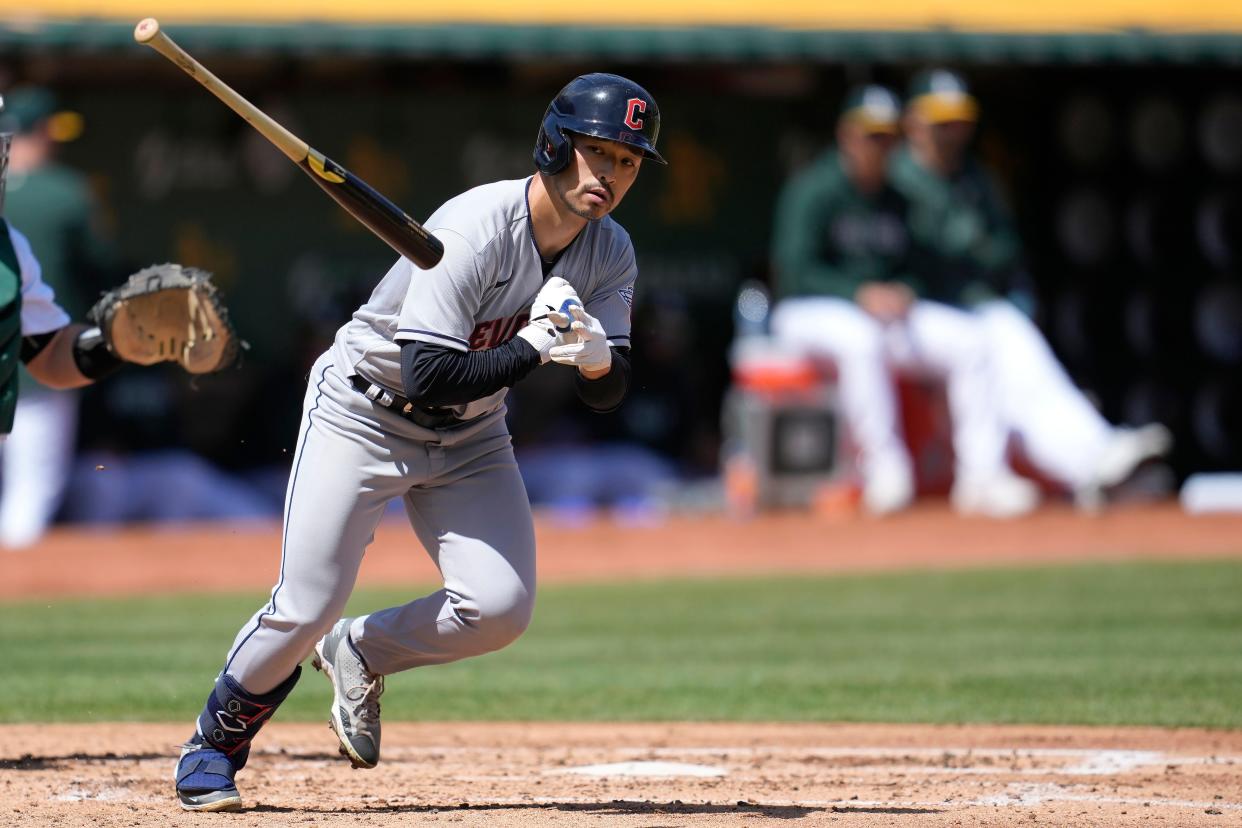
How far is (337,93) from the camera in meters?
12.4

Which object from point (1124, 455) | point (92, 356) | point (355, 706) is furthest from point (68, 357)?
point (1124, 455)

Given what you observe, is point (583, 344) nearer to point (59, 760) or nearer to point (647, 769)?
point (647, 769)

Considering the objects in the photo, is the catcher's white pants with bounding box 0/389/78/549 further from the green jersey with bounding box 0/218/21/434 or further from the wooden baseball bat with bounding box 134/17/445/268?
the wooden baseball bat with bounding box 134/17/445/268

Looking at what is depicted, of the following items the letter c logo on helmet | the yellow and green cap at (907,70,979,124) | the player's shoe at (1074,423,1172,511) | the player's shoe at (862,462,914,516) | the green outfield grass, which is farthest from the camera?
the yellow and green cap at (907,70,979,124)

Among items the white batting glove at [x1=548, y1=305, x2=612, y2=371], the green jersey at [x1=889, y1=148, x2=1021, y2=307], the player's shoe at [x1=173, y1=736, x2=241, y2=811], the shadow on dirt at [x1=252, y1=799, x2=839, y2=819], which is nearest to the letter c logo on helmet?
the white batting glove at [x1=548, y1=305, x2=612, y2=371]

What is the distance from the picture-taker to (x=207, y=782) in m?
4.38

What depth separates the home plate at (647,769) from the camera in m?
5.09

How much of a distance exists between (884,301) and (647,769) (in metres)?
5.36

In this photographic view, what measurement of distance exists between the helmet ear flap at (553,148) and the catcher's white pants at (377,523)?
0.64 m

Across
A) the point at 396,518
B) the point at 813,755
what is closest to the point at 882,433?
the point at 396,518

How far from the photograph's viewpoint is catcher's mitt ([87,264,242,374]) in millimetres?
4828

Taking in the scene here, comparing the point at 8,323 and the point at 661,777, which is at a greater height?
the point at 8,323

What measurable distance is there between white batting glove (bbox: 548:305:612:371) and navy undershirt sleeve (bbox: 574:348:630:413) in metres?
0.13

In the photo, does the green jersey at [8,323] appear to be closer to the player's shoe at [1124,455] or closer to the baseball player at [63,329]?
the baseball player at [63,329]
